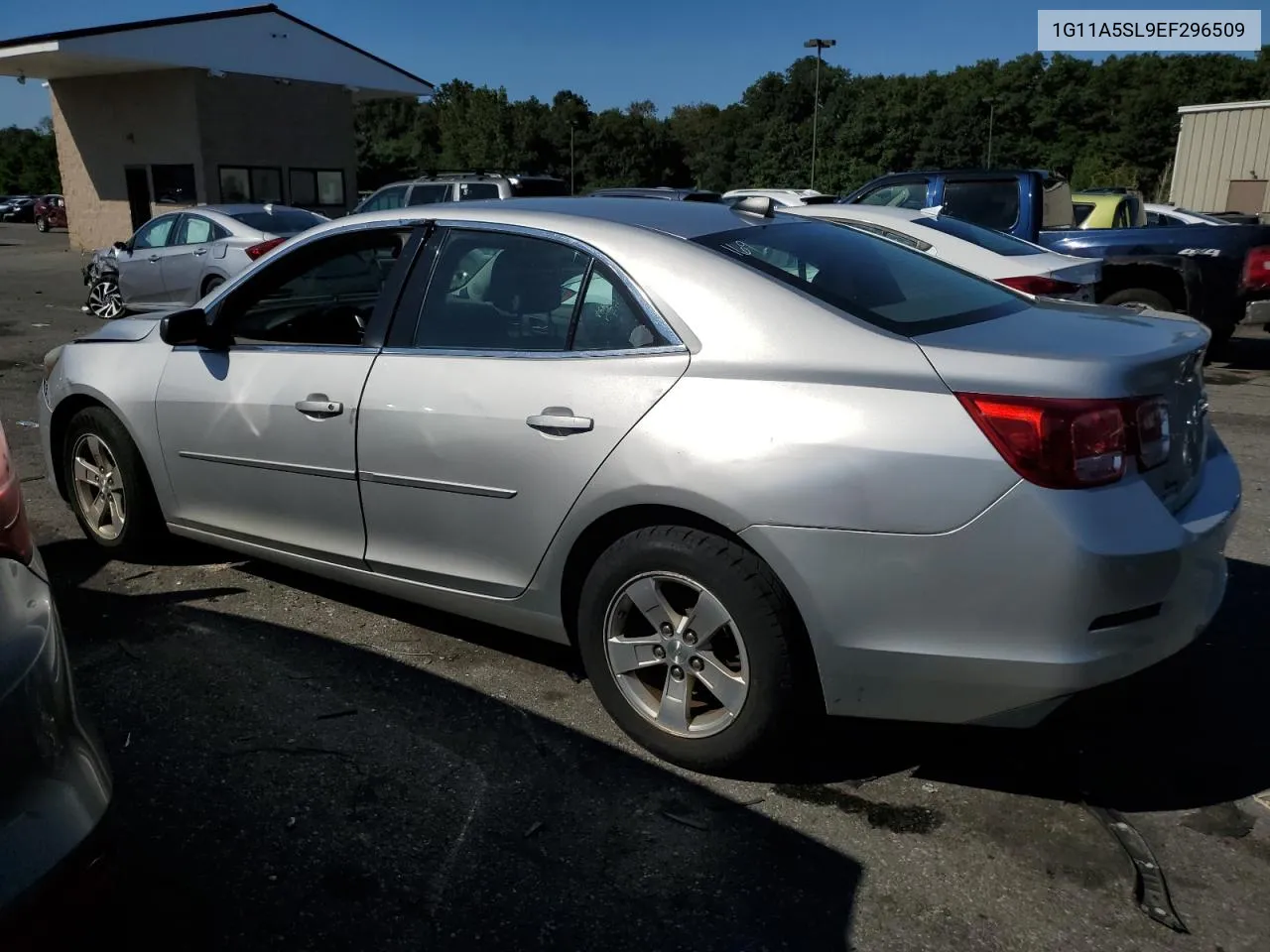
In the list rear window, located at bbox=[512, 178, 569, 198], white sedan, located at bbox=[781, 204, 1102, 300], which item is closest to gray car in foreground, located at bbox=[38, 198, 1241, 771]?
white sedan, located at bbox=[781, 204, 1102, 300]

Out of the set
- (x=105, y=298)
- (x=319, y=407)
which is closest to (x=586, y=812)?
(x=319, y=407)

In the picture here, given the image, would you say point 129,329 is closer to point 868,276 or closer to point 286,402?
point 286,402

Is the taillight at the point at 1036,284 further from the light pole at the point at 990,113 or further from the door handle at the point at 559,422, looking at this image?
the light pole at the point at 990,113

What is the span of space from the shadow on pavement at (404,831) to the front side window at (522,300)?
1.21 metres

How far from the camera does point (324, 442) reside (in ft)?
12.0

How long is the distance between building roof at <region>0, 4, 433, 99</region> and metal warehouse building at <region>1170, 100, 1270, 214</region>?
2132 cm

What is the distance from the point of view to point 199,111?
2478 cm

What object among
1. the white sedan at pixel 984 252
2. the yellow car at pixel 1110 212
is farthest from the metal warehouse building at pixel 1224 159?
the white sedan at pixel 984 252

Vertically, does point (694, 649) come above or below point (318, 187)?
below

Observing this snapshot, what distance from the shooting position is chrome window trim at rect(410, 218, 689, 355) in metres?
3.01

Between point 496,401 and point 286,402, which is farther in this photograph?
point 286,402

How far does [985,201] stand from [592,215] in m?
8.01

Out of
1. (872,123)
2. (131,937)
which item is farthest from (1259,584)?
(872,123)

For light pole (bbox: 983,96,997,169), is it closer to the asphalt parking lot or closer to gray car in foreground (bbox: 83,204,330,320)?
gray car in foreground (bbox: 83,204,330,320)
